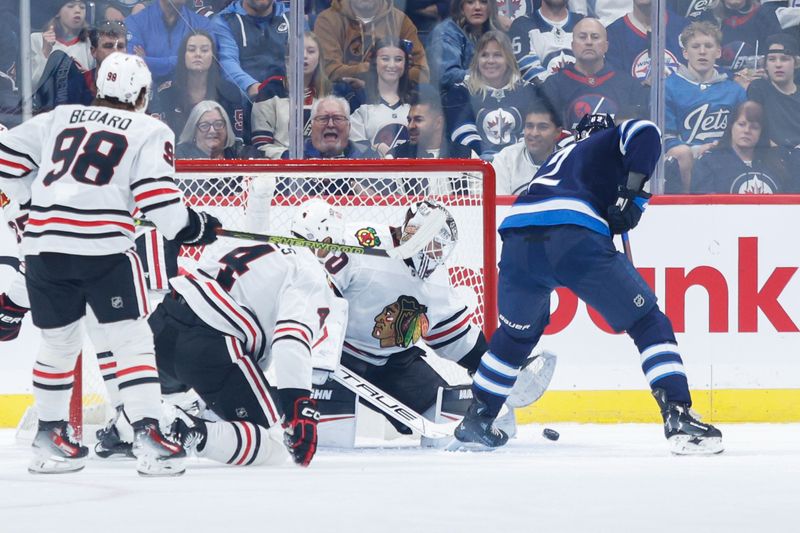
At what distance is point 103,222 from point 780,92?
3.17 m

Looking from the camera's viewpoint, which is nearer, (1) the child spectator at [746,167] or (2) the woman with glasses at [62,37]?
(2) the woman with glasses at [62,37]

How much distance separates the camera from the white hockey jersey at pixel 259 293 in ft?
11.9

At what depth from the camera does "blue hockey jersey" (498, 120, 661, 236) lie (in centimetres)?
385

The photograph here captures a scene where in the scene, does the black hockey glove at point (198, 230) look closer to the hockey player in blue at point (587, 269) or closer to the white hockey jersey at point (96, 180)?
the white hockey jersey at point (96, 180)

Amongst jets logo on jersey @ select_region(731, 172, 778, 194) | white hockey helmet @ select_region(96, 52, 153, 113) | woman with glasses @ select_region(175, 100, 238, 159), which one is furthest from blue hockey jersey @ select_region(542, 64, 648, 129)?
white hockey helmet @ select_region(96, 52, 153, 113)

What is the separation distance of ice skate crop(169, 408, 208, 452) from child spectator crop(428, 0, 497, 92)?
2.37m

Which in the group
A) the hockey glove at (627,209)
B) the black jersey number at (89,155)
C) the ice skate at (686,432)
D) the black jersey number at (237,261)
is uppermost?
the black jersey number at (89,155)

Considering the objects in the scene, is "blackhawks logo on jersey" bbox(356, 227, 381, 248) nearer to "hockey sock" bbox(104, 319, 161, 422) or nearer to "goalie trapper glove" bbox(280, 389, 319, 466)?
"goalie trapper glove" bbox(280, 389, 319, 466)

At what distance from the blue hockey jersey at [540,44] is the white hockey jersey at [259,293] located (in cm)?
186

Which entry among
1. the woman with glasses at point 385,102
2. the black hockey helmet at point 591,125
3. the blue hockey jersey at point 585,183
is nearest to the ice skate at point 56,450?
the blue hockey jersey at point 585,183

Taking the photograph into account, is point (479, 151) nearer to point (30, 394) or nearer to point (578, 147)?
point (578, 147)

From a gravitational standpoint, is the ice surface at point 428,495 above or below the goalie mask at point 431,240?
below

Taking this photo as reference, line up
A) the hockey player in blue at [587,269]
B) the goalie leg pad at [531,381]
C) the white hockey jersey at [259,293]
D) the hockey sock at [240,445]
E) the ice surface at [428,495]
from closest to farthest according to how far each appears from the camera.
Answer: the ice surface at [428,495] → the hockey sock at [240,445] → the white hockey jersey at [259,293] → the hockey player in blue at [587,269] → the goalie leg pad at [531,381]

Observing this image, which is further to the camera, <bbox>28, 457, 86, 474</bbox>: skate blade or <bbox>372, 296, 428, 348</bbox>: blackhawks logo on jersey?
<bbox>372, 296, 428, 348</bbox>: blackhawks logo on jersey
